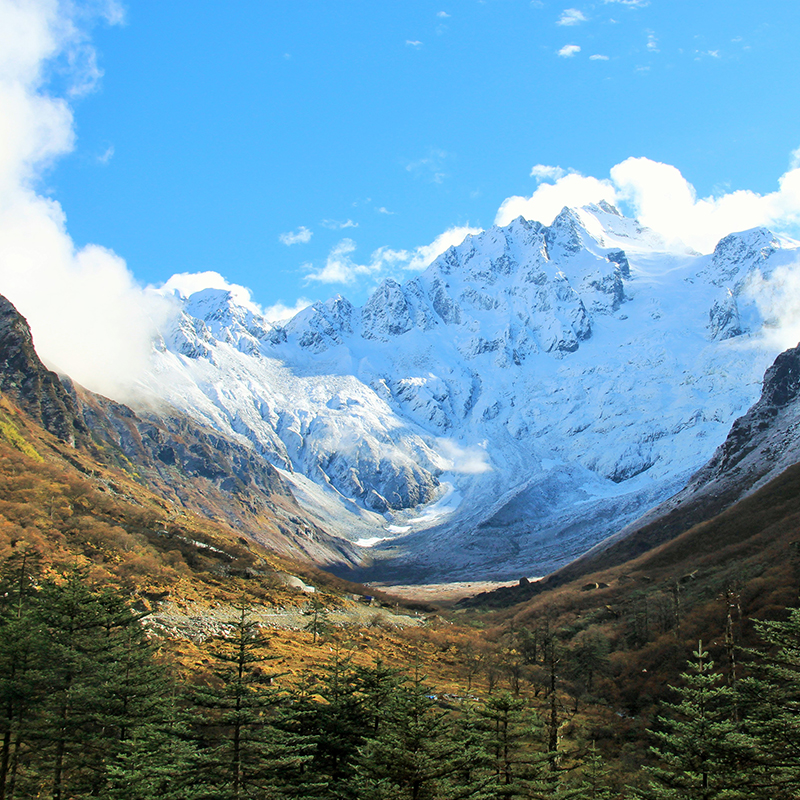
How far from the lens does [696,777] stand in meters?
26.5

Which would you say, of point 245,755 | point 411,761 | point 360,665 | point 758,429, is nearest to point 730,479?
point 758,429

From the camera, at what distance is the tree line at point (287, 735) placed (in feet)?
83.8

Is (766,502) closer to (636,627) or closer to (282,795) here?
(636,627)

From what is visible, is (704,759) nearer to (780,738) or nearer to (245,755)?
(780,738)

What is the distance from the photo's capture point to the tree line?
25.5 meters

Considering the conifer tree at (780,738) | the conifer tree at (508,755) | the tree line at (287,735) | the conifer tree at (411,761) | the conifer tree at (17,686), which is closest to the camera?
the conifer tree at (780,738)

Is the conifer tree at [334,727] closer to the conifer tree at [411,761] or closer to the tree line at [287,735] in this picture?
the tree line at [287,735]

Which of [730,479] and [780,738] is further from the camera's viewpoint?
[730,479]

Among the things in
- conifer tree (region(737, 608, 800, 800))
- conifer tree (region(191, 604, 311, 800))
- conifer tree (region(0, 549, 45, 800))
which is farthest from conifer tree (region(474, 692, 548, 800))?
conifer tree (region(0, 549, 45, 800))

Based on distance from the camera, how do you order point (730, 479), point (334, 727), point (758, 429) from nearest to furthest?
1. point (334, 727)
2. point (730, 479)
3. point (758, 429)

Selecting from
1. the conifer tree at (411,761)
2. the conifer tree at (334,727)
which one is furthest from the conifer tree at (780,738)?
the conifer tree at (334,727)

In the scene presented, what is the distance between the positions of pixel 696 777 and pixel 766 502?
115 meters

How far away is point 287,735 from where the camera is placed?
3009 centimetres

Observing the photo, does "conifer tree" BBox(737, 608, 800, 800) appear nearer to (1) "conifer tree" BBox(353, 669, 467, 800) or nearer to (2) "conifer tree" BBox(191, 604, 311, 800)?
(1) "conifer tree" BBox(353, 669, 467, 800)
